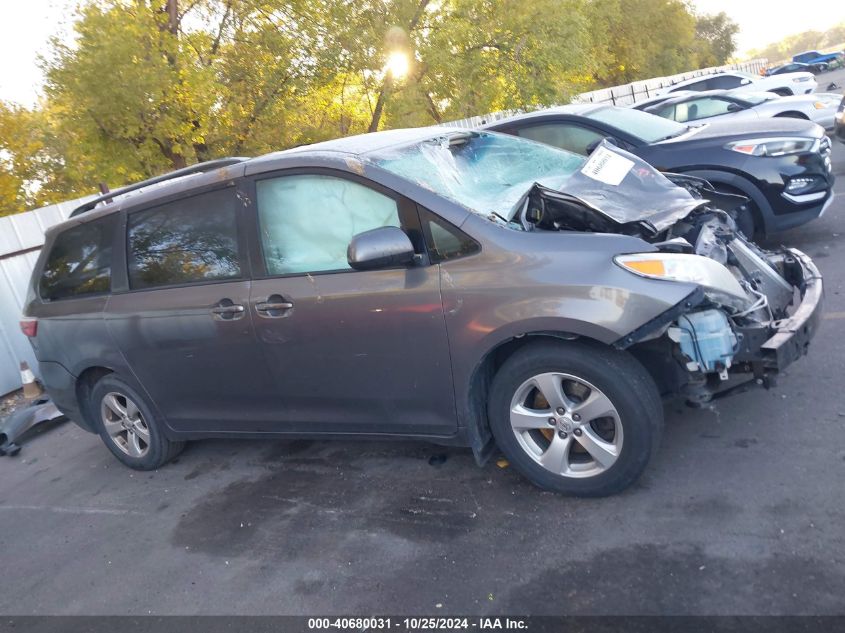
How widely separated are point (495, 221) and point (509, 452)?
45.2 inches

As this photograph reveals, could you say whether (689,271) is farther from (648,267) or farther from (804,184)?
(804,184)

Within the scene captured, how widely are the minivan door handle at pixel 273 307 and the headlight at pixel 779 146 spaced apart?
471 centimetres

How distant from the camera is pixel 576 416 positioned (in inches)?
131

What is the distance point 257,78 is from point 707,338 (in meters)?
13.9

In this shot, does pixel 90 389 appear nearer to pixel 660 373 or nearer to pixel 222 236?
pixel 222 236

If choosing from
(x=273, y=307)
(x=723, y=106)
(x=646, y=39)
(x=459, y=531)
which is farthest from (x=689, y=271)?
(x=646, y=39)

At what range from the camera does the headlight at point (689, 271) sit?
3.17 meters

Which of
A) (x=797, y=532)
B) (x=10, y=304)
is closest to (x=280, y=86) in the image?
(x=10, y=304)

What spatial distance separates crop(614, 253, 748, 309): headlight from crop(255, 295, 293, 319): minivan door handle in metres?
1.75

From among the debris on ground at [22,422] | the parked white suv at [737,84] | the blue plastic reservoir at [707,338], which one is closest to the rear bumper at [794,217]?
the blue plastic reservoir at [707,338]

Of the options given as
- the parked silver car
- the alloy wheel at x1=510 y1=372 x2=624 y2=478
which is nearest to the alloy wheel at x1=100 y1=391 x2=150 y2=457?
the alloy wheel at x1=510 y1=372 x2=624 y2=478

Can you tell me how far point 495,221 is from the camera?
137 inches

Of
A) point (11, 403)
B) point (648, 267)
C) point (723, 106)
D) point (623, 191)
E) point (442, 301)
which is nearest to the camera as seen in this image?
point (648, 267)

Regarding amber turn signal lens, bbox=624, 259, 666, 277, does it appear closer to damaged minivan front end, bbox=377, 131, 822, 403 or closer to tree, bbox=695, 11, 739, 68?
damaged minivan front end, bbox=377, 131, 822, 403
